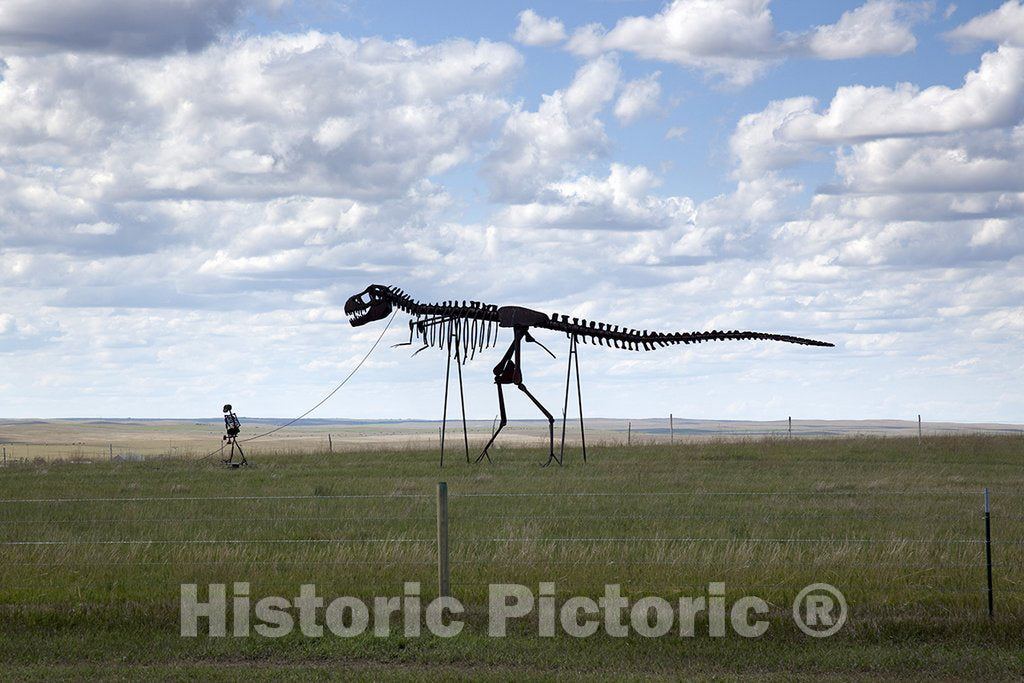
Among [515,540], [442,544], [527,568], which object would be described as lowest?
[527,568]

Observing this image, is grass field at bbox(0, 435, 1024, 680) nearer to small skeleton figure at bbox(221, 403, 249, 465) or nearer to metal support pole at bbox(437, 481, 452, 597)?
A: metal support pole at bbox(437, 481, 452, 597)

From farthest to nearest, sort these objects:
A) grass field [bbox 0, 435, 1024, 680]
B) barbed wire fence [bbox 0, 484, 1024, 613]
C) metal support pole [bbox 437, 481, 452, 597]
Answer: barbed wire fence [bbox 0, 484, 1024, 613]
metal support pole [bbox 437, 481, 452, 597]
grass field [bbox 0, 435, 1024, 680]

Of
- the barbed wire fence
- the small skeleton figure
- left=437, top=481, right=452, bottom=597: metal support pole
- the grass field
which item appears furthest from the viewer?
the small skeleton figure

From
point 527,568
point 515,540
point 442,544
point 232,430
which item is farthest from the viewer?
point 232,430

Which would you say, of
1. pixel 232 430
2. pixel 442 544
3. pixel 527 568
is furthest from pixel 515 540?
pixel 232 430

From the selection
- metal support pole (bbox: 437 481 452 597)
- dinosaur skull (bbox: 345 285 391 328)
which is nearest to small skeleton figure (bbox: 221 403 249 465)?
dinosaur skull (bbox: 345 285 391 328)

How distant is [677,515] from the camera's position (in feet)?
69.1

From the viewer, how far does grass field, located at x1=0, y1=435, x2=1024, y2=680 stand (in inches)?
430

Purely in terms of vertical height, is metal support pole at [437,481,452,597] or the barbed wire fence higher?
metal support pole at [437,481,452,597]

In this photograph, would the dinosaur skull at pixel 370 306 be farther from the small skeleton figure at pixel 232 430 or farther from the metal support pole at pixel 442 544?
the metal support pole at pixel 442 544

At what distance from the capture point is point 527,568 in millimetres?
14445

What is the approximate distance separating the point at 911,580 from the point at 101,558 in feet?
32.9

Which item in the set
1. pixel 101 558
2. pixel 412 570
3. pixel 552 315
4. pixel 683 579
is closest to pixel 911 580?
pixel 683 579

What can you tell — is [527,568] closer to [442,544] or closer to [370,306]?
[442,544]
